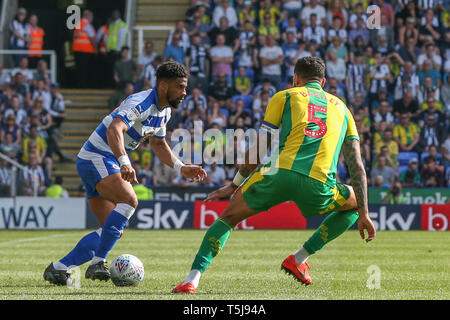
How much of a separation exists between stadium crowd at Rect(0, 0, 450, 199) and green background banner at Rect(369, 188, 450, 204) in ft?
0.75

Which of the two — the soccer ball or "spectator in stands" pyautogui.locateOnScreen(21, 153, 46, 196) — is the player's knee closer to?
the soccer ball

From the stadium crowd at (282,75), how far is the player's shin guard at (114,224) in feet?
42.6

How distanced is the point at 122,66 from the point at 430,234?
9483mm

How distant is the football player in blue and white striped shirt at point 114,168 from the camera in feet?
29.0

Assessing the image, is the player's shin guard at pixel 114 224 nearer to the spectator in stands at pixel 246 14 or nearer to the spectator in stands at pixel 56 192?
the spectator in stands at pixel 56 192

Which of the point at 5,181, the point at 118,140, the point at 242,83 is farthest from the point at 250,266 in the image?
the point at 242,83

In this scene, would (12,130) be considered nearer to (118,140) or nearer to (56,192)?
(56,192)

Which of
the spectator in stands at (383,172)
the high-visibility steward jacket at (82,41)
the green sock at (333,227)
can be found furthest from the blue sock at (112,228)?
the high-visibility steward jacket at (82,41)

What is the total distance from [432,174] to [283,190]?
50.4ft

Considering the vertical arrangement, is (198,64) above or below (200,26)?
below

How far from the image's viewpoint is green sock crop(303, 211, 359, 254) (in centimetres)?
838

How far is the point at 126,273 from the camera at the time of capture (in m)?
8.88
